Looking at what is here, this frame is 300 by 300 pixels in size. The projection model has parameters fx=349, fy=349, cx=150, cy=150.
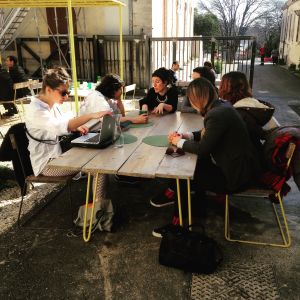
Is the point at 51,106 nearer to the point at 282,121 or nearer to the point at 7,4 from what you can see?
the point at 7,4

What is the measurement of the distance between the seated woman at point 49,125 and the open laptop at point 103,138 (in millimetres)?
144

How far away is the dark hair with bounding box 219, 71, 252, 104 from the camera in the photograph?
130 inches

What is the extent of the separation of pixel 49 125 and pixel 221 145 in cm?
145

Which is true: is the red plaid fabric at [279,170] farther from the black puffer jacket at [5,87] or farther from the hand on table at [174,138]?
the black puffer jacket at [5,87]

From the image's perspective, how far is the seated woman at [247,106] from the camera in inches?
123

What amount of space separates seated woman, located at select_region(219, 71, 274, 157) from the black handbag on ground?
1089 millimetres

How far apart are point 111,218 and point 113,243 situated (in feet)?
0.80

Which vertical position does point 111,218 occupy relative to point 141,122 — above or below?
below

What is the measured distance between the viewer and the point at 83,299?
2.39 m

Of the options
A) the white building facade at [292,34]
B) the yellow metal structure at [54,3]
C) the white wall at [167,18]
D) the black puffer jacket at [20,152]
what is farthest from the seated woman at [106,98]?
the white building facade at [292,34]

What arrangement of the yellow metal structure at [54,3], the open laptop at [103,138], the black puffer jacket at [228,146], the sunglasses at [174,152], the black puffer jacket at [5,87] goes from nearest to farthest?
the black puffer jacket at [228,146] → the sunglasses at [174,152] → the open laptop at [103,138] → the yellow metal structure at [54,3] → the black puffer jacket at [5,87]

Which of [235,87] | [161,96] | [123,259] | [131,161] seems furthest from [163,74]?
[123,259]

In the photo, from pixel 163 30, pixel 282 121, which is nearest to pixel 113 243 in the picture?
pixel 282 121

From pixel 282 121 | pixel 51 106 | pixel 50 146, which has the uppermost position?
pixel 51 106
